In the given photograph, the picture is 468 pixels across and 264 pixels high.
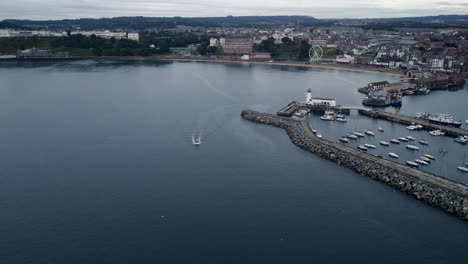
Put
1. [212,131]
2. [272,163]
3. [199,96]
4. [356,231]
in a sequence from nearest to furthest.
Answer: [356,231]
[272,163]
[212,131]
[199,96]

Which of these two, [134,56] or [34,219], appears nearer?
[34,219]

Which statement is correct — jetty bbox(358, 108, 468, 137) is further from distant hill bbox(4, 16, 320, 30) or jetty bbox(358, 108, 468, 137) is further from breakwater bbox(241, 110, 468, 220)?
distant hill bbox(4, 16, 320, 30)

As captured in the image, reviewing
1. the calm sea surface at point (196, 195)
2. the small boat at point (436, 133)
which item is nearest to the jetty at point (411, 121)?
the small boat at point (436, 133)

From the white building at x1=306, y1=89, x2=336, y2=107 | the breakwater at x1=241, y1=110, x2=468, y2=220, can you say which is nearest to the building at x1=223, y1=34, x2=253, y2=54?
the white building at x1=306, y1=89, x2=336, y2=107

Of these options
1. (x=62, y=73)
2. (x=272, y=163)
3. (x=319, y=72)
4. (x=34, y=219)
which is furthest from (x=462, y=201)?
(x=62, y=73)

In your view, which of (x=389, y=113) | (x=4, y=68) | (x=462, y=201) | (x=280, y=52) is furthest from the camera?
(x=280, y=52)

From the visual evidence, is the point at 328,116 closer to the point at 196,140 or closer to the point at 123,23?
the point at 196,140

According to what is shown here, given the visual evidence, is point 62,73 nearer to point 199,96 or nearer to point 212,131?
point 199,96
